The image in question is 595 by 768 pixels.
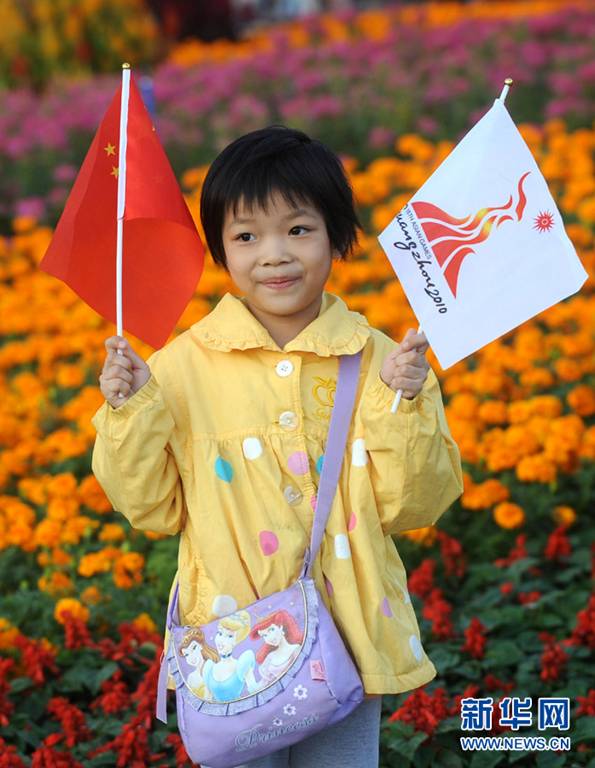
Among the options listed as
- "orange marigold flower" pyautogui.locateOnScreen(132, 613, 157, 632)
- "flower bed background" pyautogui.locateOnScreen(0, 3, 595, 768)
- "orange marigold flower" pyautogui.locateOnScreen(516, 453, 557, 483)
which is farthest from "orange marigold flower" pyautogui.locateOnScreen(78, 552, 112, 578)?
"orange marigold flower" pyautogui.locateOnScreen(516, 453, 557, 483)

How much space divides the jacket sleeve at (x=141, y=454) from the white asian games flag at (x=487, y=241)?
518mm

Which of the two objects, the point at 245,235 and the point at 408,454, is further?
the point at 245,235

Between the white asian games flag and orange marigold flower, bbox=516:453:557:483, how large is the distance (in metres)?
1.80

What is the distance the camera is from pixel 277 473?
2352mm

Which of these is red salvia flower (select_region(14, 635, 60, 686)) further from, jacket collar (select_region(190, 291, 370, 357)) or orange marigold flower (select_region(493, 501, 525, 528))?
orange marigold flower (select_region(493, 501, 525, 528))

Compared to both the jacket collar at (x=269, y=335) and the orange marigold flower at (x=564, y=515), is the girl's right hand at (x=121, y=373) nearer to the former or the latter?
the jacket collar at (x=269, y=335)

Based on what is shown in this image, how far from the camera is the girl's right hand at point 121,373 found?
2.26 m

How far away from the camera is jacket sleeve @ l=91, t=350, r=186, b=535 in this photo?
226 cm

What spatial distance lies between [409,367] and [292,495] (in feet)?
1.09

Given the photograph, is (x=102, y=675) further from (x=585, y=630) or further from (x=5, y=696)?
(x=585, y=630)

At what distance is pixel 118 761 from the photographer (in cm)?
305

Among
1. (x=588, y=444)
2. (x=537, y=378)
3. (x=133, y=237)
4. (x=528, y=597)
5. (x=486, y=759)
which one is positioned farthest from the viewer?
(x=537, y=378)

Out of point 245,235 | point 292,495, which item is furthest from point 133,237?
point 292,495

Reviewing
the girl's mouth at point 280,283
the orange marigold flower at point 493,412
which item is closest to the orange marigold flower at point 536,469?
the orange marigold flower at point 493,412
